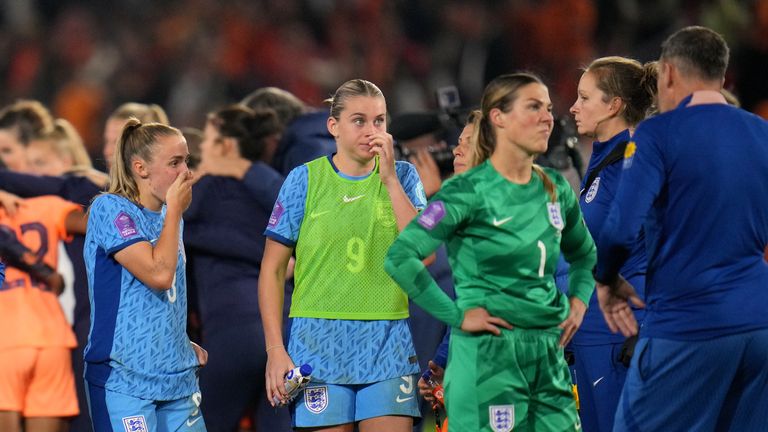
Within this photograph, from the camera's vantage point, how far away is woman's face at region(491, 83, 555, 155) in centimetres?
367

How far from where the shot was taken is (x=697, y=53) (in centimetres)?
376

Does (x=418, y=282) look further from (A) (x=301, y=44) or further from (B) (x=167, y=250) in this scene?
(A) (x=301, y=44)

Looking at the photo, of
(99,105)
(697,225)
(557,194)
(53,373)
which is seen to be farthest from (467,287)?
(99,105)

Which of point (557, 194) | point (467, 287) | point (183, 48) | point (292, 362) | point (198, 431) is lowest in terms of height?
point (198, 431)

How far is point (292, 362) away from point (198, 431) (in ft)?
1.82

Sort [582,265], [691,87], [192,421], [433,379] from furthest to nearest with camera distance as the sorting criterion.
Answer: [192,421] < [433,379] < [582,265] < [691,87]

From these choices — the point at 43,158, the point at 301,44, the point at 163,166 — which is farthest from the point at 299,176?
the point at 301,44

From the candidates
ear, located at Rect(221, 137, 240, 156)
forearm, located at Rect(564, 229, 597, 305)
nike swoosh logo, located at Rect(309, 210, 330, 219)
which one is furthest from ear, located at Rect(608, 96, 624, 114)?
ear, located at Rect(221, 137, 240, 156)

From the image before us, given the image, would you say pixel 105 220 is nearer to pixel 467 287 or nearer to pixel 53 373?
pixel 467 287

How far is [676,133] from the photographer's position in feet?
12.0

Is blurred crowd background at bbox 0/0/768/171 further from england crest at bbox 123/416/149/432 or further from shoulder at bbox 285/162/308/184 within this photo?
england crest at bbox 123/416/149/432

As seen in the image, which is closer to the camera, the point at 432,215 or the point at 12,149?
the point at 432,215

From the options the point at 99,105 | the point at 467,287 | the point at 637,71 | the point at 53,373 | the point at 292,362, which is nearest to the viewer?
the point at 467,287

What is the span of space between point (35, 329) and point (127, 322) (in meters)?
1.97
